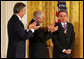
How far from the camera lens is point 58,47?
573cm

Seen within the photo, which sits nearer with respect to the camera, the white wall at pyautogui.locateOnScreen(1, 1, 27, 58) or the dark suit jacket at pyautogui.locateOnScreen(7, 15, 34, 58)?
the dark suit jacket at pyautogui.locateOnScreen(7, 15, 34, 58)

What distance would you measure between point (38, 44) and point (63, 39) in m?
0.87

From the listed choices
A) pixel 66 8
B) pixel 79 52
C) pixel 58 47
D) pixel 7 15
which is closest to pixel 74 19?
pixel 66 8

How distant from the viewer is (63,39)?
228 inches

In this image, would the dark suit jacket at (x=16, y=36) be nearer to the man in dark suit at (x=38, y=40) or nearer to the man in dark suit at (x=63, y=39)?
the man in dark suit at (x=38, y=40)

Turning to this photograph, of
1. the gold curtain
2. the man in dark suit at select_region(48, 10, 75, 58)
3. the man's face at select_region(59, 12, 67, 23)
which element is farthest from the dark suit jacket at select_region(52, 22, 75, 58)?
the gold curtain

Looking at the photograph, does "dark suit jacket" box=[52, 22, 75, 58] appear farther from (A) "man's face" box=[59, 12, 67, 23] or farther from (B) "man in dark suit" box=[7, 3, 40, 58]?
(B) "man in dark suit" box=[7, 3, 40, 58]

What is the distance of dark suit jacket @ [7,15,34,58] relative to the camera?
436cm

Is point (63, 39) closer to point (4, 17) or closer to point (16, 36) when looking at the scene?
point (16, 36)

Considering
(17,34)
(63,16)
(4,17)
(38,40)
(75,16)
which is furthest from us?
(4,17)

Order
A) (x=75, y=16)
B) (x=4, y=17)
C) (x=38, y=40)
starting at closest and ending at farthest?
(x=38, y=40) → (x=75, y=16) → (x=4, y=17)

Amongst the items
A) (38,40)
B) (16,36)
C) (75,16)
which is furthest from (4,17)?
(16,36)

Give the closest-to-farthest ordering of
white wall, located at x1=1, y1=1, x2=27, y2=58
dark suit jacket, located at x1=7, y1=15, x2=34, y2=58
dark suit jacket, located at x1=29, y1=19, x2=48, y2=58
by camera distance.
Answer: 1. dark suit jacket, located at x1=7, y1=15, x2=34, y2=58
2. dark suit jacket, located at x1=29, y1=19, x2=48, y2=58
3. white wall, located at x1=1, y1=1, x2=27, y2=58

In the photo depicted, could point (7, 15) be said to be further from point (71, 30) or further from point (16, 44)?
point (16, 44)
